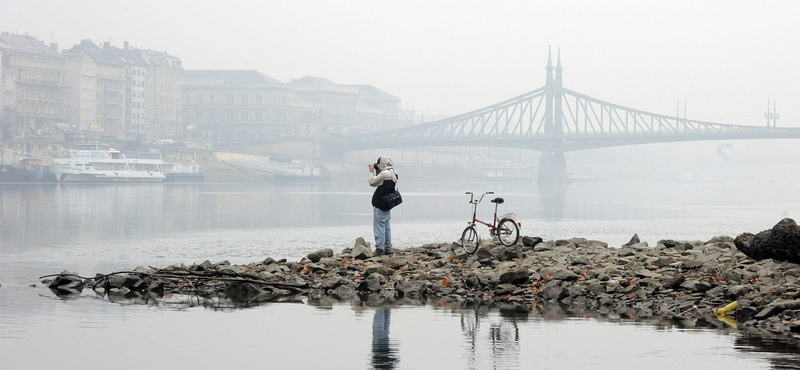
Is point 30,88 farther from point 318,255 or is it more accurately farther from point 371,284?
point 371,284

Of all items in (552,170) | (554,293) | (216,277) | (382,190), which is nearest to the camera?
(554,293)

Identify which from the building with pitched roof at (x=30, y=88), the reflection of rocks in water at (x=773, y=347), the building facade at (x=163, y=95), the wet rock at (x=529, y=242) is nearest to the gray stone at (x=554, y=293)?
the reflection of rocks in water at (x=773, y=347)

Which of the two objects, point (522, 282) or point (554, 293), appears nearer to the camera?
point (554, 293)

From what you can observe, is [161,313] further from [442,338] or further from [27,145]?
[27,145]

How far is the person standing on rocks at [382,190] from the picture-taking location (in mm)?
17031

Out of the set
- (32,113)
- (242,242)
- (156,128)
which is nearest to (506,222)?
(242,242)

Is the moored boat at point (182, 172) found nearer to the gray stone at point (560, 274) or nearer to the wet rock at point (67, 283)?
the wet rock at point (67, 283)

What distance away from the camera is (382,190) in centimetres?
1725

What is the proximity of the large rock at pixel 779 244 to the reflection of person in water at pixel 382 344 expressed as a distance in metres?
5.25

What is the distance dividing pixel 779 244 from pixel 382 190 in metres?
5.91

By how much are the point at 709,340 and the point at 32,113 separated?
138m

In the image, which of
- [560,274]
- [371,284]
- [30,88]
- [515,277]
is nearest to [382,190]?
[371,284]

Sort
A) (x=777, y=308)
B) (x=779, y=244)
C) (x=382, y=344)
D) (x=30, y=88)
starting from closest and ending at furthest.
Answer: (x=382, y=344) < (x=777, y=308) < (x=779, y=244) < (x=30, y=88)

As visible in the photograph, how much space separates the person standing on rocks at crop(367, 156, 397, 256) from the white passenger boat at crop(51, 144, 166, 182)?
96.1 m
